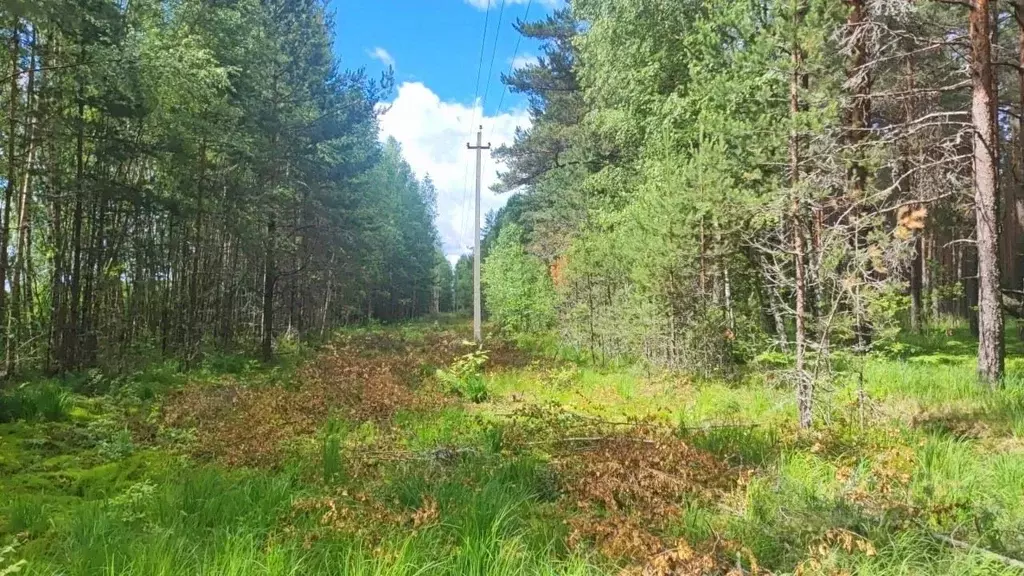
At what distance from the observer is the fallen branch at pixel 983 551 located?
303cm

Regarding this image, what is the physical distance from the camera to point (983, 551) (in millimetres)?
3156

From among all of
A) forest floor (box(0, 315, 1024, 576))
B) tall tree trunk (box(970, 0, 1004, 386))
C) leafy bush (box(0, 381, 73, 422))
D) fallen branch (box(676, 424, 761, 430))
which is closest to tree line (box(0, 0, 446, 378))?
leafy bush (box(0, 381, 73, 422))

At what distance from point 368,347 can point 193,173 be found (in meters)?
7.40

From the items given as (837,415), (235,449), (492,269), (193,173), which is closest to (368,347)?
(193,173)

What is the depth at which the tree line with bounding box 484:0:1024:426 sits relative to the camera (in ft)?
22.3

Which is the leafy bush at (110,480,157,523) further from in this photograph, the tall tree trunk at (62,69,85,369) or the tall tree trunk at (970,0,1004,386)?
the tall tree trunk at (970,0,1004,386)

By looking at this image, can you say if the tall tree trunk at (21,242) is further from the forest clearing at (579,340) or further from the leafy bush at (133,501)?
the leafy bush at (133,501)

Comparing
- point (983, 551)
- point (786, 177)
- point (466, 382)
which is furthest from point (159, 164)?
point (983, 551)

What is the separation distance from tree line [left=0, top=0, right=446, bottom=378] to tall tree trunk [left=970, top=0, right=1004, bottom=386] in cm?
1243

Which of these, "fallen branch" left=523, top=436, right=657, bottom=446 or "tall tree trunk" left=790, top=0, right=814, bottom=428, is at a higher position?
"tall tree trunk" left=790, top=0, right=814, bottom=428

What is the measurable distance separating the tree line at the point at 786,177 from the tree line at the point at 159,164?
336 inches

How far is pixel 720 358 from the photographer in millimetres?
11383

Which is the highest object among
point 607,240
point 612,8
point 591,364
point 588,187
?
point 612,8

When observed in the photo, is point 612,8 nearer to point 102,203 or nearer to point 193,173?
point 193,173
